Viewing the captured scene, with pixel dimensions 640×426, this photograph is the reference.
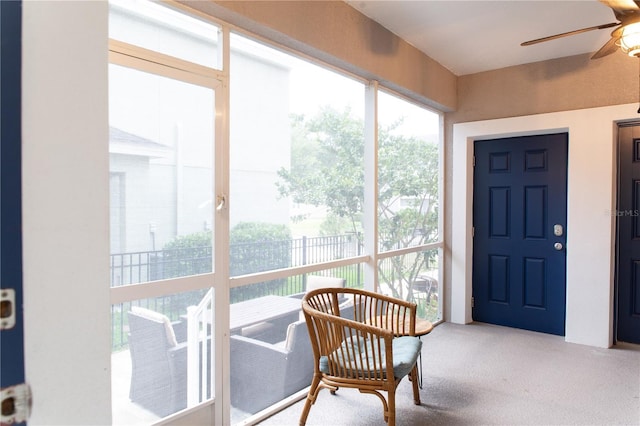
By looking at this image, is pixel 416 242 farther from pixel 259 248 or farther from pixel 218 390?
pixel 218 390

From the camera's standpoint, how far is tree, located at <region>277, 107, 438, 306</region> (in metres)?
2.80

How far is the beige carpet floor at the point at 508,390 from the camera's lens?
2346mm

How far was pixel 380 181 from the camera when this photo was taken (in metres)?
3.48

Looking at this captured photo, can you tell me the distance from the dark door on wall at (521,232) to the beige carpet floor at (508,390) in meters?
0.47

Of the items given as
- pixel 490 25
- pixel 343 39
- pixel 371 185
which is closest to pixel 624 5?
pixel 490 25

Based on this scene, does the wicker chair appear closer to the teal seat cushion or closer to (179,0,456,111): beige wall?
the teal seat cushion

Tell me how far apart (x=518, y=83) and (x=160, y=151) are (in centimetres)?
361

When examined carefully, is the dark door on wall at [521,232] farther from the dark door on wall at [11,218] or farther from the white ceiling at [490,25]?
the dark door on wall at [11,218]

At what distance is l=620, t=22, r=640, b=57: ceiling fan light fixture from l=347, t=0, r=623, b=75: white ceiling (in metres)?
0.81

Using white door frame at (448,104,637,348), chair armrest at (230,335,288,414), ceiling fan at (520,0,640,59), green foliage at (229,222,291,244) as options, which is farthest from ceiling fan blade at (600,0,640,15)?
chair armrest at (230,335,288,414)

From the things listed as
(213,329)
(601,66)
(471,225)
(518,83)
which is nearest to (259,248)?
(213,329)

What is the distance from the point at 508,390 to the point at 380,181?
183cm

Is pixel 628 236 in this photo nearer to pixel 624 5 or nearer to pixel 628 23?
pixel 628 23

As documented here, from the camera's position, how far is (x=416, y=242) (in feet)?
13.4
